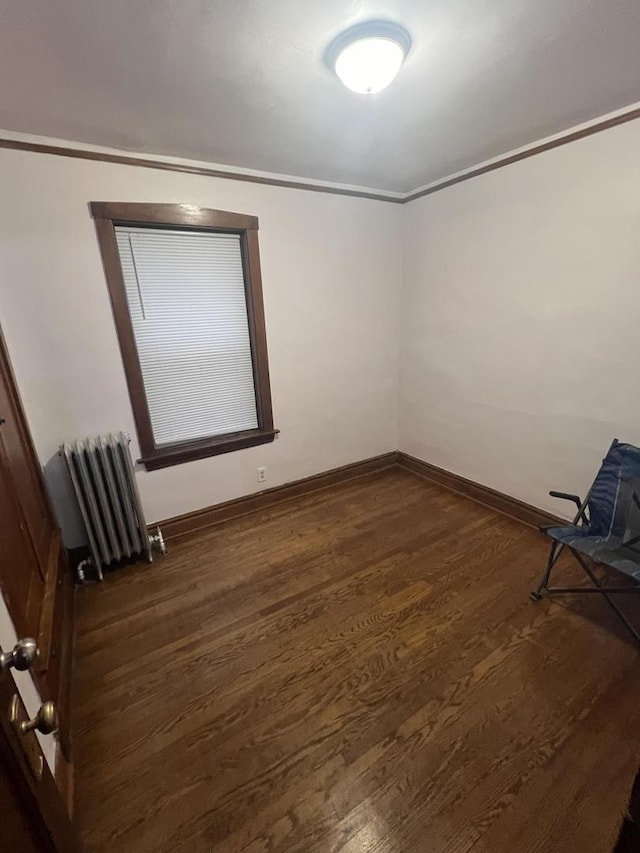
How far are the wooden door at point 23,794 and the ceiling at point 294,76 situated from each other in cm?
186

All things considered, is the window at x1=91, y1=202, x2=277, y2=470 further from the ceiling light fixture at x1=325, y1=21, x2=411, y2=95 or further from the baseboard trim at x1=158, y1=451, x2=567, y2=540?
the ceiling light fixture at x1=325, y1=21, x2=411, y2=95

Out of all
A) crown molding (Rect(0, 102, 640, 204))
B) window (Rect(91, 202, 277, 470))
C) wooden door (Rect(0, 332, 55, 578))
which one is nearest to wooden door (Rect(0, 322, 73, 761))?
wooden door (Rect(0, 332, 55, 578))

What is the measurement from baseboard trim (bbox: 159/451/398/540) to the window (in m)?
0.44

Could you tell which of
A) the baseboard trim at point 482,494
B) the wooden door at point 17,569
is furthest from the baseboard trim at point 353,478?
the wooden door at point 17,569

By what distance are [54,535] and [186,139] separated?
2.32 m

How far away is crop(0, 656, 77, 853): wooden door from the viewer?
61 centimetres

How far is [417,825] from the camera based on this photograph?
3.75 ft

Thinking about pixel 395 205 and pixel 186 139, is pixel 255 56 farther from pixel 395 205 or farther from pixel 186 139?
pixel 395 205

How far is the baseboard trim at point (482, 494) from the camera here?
2.60m

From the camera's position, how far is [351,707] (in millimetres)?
1485

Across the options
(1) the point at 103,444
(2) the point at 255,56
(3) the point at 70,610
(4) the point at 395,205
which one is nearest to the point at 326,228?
(4) the point at 395,205

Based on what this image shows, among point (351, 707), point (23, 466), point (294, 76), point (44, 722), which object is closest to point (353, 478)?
point (351, 707)

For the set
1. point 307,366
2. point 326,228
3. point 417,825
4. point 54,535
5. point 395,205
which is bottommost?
point 417,825

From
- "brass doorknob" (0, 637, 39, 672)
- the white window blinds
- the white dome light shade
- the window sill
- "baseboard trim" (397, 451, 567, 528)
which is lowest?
"baseboard trim" (397, 451, 567, 528)
